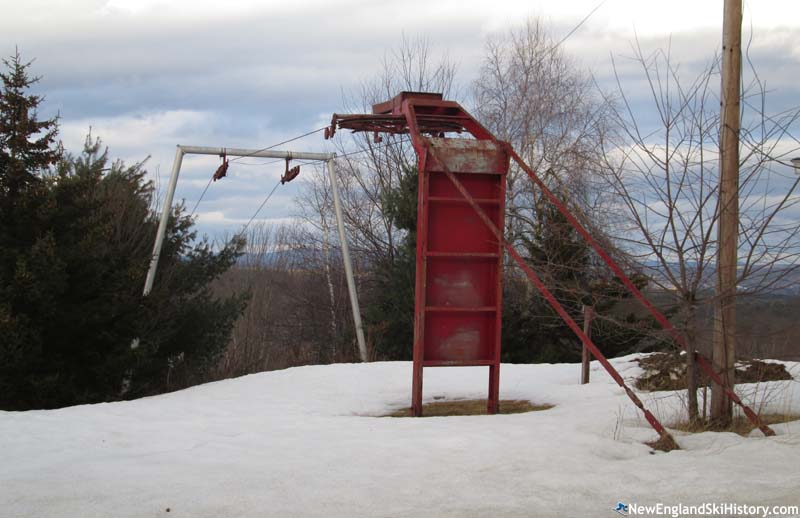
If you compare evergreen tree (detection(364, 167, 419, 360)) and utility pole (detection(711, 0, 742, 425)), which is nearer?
utility pole (detection(711, 0, 742, 425))

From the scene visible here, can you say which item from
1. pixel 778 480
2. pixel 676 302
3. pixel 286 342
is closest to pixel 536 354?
pixel 286 342

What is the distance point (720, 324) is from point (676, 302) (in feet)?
1.69

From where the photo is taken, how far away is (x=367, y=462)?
6164 mm

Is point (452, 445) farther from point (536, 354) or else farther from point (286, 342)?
point (286, 342)

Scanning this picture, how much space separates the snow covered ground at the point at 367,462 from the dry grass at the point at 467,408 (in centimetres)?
47

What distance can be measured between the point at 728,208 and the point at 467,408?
3975 millimetres

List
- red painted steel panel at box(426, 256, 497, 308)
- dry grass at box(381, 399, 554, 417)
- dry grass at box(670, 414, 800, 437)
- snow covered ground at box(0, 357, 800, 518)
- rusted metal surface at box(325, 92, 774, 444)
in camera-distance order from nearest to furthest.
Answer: snow covered ground at box(0, 357, 800, 518) < dry grass at box(670, 414, 800, 437) < rusted metal surface at box(325, 92, 774, 444) < red painted steel panel at box(426, 256, 497, 308) < dry grass at box(381, 399, 554, 417)

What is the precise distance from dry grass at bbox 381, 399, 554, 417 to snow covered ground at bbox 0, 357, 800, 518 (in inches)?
18.7

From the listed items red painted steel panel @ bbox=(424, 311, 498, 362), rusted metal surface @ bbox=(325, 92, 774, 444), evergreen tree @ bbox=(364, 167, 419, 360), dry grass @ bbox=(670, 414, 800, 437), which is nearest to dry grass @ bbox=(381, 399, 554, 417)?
rusted metal surface @ bbox=(325, 92, 774, 444)

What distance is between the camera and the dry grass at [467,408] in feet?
30.3

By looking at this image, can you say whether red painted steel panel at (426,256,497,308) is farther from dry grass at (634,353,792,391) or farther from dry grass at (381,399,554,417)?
dry grass at (634,353,792,391)

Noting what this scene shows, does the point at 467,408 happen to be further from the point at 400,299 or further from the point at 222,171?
the point at 400,299

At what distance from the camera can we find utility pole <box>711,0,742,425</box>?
7398mm

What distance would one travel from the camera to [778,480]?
18.2 feet
